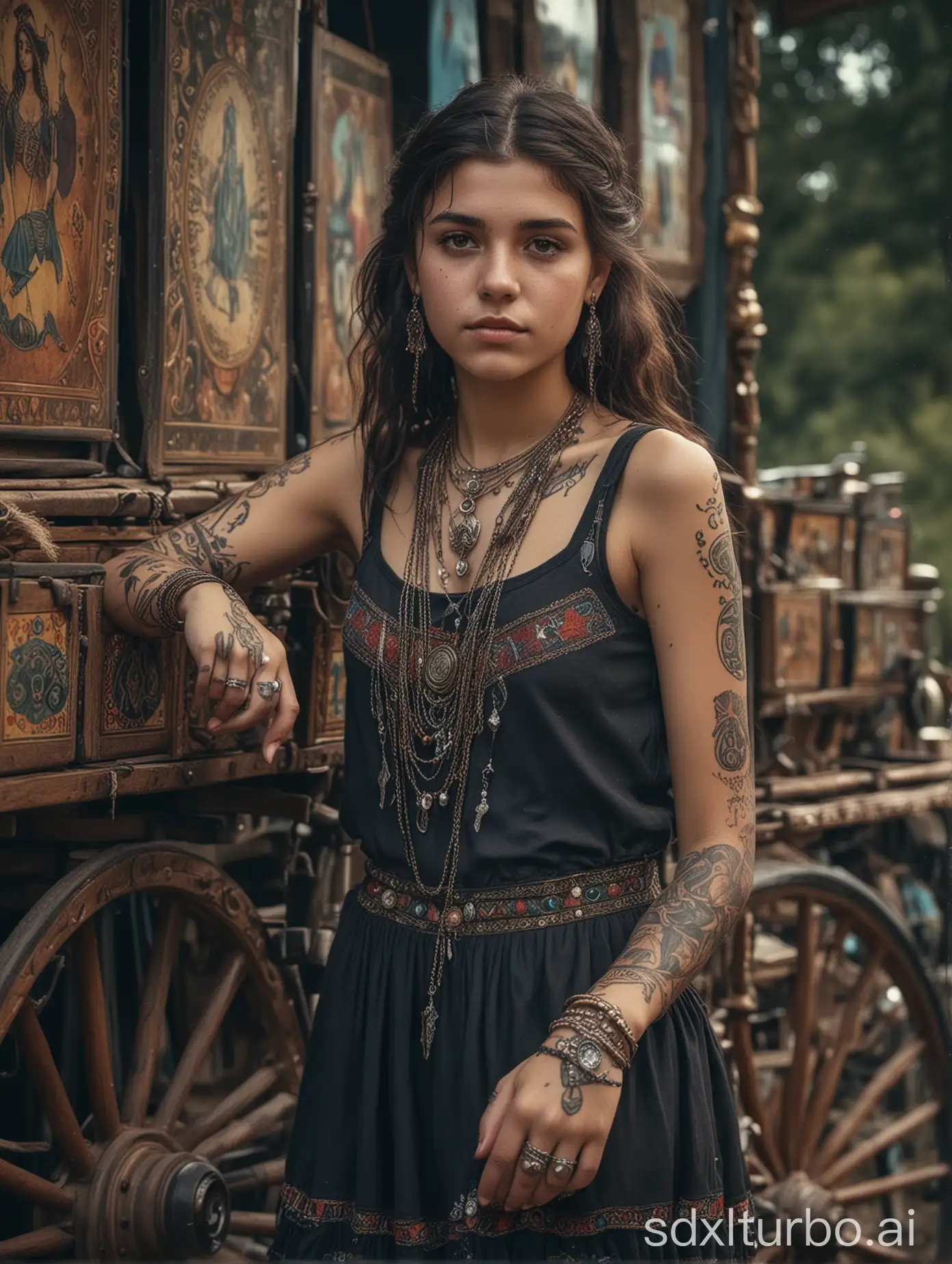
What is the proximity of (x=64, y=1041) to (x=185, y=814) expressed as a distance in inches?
18.6

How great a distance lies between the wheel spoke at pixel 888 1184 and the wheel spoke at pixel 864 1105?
87 mm

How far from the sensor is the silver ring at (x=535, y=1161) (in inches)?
90.1

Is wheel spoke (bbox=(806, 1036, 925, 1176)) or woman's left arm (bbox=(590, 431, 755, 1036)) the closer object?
woman's left arm (bbox=(590, 431, 755, 1036))

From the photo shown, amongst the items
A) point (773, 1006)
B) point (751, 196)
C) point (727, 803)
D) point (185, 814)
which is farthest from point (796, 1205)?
point (751, 196)

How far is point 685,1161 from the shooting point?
260cm

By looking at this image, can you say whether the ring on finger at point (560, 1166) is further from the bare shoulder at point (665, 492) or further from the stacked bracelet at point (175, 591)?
the stacked bracelet at point (175, 591)

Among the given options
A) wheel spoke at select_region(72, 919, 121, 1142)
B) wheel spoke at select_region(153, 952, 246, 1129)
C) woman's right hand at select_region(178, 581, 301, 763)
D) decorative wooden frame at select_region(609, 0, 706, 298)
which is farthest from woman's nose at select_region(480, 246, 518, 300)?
decorative wooden frame at select_region(609, 0, 706, 298)

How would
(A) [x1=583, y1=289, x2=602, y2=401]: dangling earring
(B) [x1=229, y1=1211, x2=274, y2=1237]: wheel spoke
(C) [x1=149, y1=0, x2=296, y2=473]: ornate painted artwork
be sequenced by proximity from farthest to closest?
(B) [x1=229, y1=1211, x2=274, y2=1237]: wheel spoke
(C) [x1=149, y1=0, x2=296, y2=473]: ornate painted artwork
(A) [x1=583, y1=289, x2=602, y2=401]: dangling earring

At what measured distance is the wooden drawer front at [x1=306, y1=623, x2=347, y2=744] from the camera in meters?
3.56

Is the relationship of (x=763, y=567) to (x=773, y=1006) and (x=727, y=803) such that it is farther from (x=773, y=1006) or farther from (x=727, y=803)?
(x=727, y=803)

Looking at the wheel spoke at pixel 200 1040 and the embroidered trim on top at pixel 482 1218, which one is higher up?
the wheel spoke at pixel 200 1040

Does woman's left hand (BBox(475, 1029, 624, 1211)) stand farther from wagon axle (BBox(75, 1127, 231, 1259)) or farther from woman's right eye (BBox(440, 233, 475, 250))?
woman's right eye (BBox(440, 233, 475, 250))

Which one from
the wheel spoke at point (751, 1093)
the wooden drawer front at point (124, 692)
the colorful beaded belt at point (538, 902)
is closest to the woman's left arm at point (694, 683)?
the colorful beaded belt at point (538, 902)

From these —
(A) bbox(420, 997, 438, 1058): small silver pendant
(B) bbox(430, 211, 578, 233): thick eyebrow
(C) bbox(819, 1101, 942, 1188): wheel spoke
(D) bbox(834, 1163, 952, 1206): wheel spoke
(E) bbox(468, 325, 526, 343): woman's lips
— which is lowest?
(D) bbox(834, 1163, 952, 1206): wheel spoke
